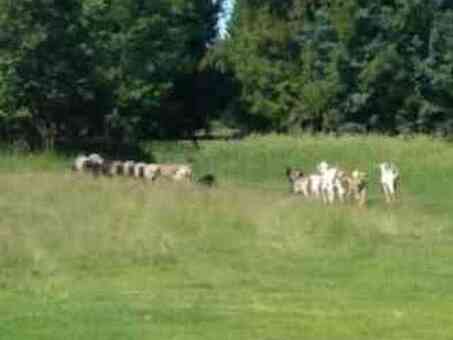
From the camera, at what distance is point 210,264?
2305cm

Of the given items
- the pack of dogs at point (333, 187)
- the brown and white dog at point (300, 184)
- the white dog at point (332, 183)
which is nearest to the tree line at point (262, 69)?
the brown and white dog at point (300, 184)

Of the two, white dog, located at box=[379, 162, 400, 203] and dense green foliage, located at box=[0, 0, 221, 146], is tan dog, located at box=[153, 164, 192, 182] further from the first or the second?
dense green foliage, located at box=[0, 0, 221, 146]

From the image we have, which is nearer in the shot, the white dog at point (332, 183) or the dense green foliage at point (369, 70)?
the white dog at point (332, 183)

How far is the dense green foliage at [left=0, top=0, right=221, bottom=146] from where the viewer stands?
194 ft

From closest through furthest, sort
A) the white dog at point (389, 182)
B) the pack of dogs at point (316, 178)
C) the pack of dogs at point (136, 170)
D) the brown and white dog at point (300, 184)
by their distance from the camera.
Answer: the pack of dogs at point (316, 178), the brown and white dog at point (300, 184), the white dog at point (389, 182), the pack of dogs at point (136, 170)

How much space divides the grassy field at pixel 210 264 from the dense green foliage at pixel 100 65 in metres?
17.4

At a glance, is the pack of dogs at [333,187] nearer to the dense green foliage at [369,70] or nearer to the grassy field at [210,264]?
the grassy field at [210,264]

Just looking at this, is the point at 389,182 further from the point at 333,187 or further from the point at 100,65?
the point at 100,65

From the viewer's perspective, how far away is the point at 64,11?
61.3 metres

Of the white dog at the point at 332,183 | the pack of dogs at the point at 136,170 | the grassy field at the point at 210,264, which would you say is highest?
the grassy field at the point at 210,264

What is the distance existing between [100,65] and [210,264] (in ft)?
147

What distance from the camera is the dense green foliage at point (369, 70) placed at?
80.8 metres

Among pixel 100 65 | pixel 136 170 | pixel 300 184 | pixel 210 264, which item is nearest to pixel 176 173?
pixel 136 170

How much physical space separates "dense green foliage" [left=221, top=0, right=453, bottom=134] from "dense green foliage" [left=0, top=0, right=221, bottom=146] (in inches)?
206
